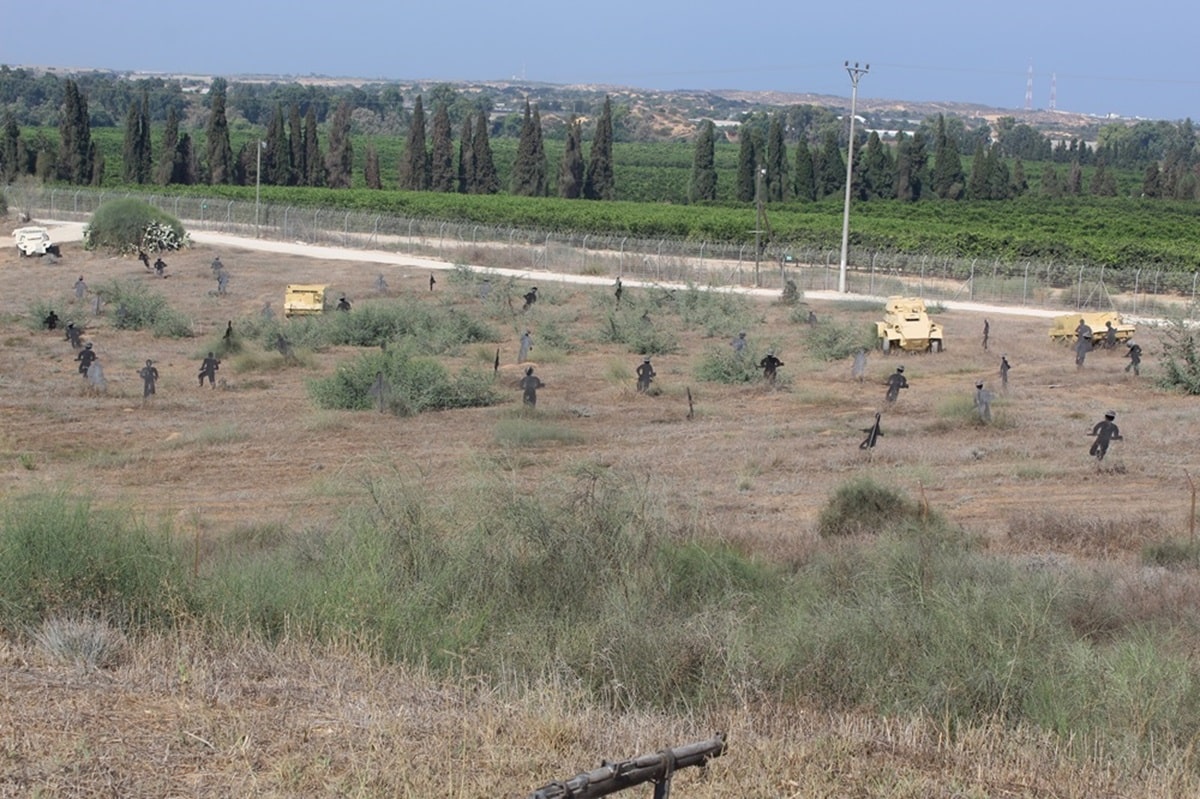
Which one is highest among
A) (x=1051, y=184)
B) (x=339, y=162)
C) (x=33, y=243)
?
(x=1051, y=184)

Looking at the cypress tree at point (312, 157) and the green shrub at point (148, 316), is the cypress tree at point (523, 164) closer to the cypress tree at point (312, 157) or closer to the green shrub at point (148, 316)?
the cypress tree at point (312, 157)

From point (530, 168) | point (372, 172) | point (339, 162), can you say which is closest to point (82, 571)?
point (530, 168)

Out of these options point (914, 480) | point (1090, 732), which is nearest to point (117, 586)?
point (1090, 732)

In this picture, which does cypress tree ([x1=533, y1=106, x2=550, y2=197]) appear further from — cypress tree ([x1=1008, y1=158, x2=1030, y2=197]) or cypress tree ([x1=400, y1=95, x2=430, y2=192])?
cypress tree ([x1=1008, y1=158, x2=1030, y2=197])

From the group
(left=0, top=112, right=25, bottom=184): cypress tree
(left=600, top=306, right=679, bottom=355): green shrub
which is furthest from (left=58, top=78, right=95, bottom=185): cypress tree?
(left=600, top=306, right=679, bottom=355): green shrub

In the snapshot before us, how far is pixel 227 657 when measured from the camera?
343 inches

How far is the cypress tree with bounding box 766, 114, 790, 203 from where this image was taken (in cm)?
10469

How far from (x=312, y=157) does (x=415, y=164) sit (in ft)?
24.7

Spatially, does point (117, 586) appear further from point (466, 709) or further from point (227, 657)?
point (466, 709)

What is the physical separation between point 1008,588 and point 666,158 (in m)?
176

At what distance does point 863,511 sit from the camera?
16.6m

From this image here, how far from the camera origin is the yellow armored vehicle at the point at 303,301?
137 ft

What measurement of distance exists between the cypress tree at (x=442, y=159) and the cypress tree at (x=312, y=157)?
8.15m

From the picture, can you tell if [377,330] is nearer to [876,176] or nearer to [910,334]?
[910,334]
